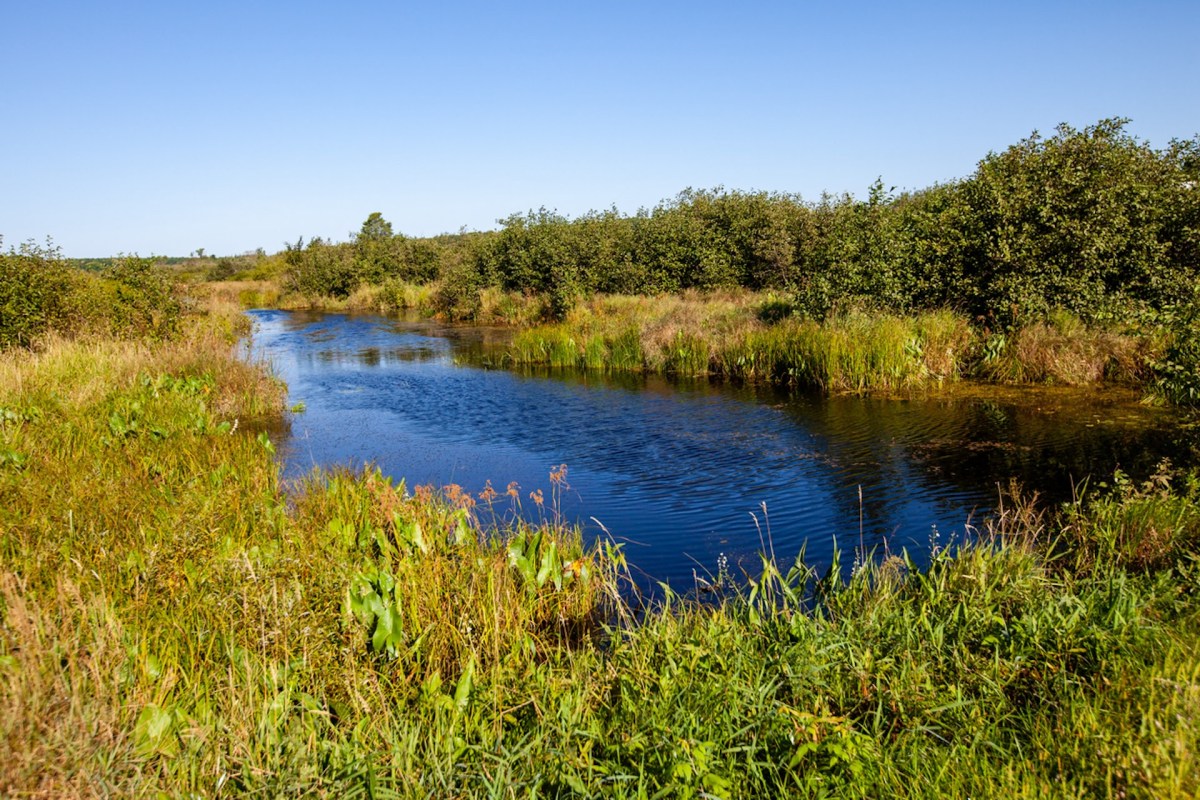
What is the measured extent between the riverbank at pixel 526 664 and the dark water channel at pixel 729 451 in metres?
2.07

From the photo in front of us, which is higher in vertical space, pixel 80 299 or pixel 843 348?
pixel 80 299

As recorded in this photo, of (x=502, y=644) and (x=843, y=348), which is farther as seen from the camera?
(x=843, y=348)

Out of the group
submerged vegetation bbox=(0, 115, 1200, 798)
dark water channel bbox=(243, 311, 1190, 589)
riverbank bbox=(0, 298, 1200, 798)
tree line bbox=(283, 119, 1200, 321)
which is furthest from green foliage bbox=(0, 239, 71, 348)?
tree line bbox=(283, 119, 1200, 321)

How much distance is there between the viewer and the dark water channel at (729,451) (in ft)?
30.1

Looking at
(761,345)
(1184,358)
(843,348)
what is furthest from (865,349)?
(1184,358)

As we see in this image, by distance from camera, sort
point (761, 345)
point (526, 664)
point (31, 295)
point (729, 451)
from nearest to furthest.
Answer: point (526, 664) → point (729, 451) → point (31, 295) → point (761, 345)

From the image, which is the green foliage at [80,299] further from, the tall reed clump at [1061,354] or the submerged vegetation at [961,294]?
the tall reed clump at [1061,354]

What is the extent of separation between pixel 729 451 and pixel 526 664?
321 inches

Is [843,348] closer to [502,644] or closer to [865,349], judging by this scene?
[865,349]

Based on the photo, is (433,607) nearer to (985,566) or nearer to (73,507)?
(73,507)

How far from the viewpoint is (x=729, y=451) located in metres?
12.9

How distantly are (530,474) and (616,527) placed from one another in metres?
2.96

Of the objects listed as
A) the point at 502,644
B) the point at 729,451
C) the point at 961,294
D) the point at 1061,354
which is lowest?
the point at 729,451

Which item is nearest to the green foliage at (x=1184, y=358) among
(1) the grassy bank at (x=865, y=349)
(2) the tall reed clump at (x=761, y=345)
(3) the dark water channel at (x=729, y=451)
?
(3) the dark water channel at (x=729, y=451)
